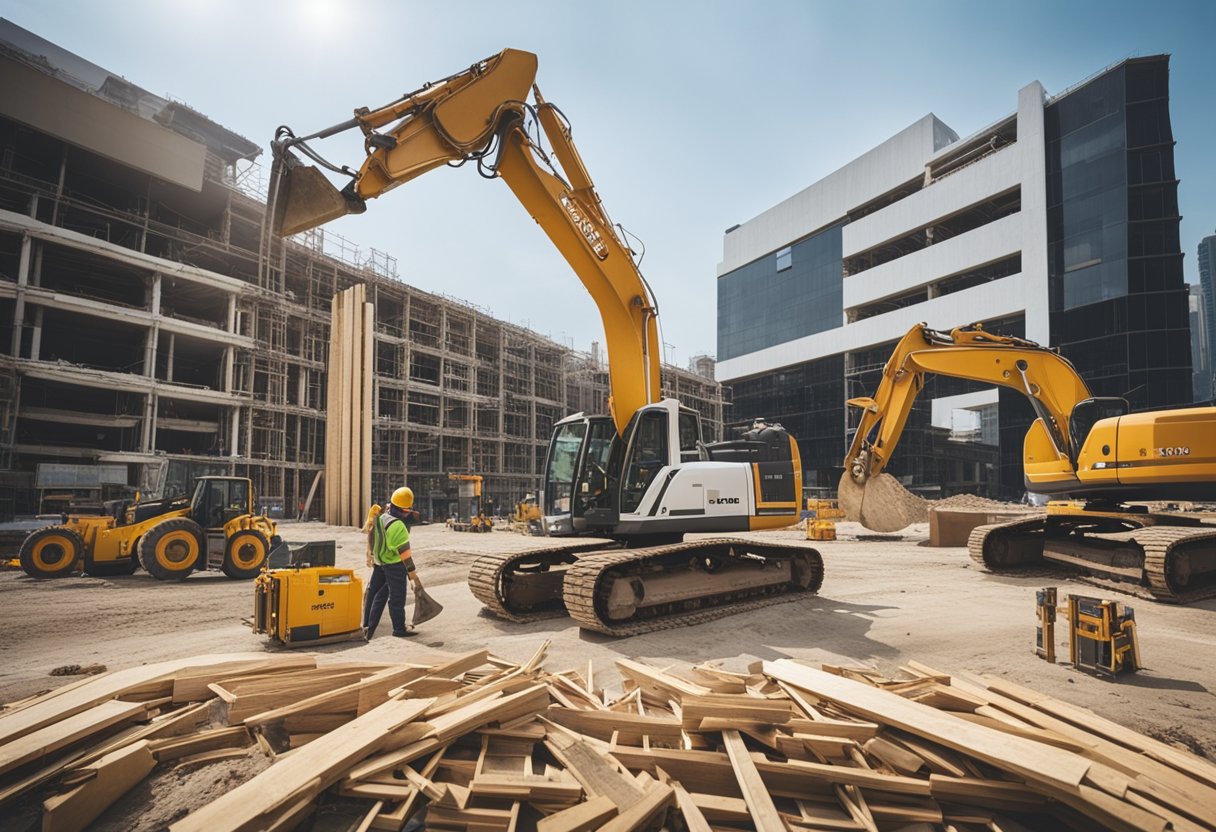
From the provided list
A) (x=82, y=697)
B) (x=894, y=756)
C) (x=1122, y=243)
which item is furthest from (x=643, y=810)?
(x=1122, y=243)

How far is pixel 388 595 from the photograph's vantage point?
24.4ft

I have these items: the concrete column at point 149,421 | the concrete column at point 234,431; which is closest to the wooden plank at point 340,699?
the concrete column at point 149,421

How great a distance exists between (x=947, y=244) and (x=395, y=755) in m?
42.1

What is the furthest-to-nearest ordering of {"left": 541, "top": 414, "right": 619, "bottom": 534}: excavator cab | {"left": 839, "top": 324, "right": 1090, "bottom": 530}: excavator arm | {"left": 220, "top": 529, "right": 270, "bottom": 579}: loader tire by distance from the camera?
{"left": 220, "top": 529, "right": 270, "bottom": 579}: loader tire → {"left": 839, "top": 324, "right": 1090, "bottom": 530}: excavator arm → {"left": 541, "top": 414, "right": 619, "bottom": 534}: excavator cab

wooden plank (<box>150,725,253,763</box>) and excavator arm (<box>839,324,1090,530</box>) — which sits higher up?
excavator arm (<box>839,324,1090,530</box>)

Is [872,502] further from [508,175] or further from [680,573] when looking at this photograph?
[508,175]

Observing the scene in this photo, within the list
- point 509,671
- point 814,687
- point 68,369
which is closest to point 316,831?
point 509,671

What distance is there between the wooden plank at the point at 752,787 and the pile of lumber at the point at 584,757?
10 millimetres

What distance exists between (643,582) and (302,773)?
16.0ft

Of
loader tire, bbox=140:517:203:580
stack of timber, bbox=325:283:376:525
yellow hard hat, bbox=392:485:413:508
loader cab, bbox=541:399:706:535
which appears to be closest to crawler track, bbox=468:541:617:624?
loader cab, bbox=541:399:706:535

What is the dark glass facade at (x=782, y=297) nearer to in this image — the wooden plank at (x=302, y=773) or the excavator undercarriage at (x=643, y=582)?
the excavator undercarriage at (x=643, y=582)

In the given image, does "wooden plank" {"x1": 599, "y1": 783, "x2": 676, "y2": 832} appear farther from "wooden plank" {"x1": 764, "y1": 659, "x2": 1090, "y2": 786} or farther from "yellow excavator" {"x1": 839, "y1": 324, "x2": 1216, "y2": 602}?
"yellow excavator" {"x1": 839, "y1": 324, "x2": 1216, "y2": 602}

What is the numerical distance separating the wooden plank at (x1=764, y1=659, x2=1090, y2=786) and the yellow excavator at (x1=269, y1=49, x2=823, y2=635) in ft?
10.0

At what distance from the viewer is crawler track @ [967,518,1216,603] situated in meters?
8.88
